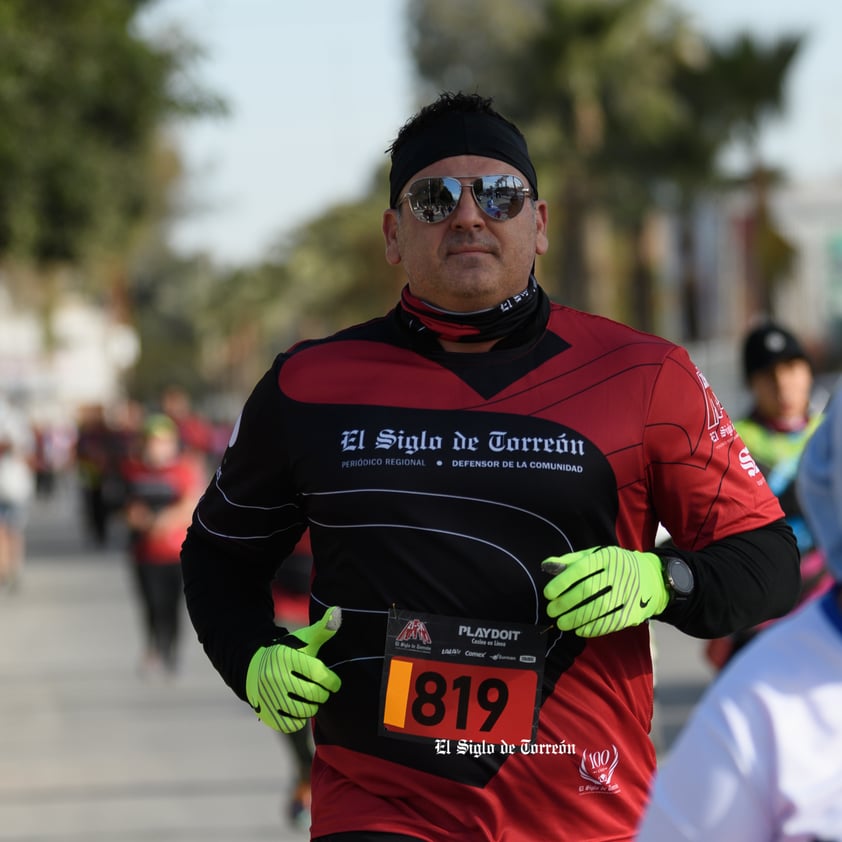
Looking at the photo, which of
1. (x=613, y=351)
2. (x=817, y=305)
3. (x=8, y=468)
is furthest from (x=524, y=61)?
(x=613, y=351)

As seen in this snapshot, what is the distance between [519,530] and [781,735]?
1263 millimetres

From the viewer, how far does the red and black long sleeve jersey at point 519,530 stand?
3145 mm

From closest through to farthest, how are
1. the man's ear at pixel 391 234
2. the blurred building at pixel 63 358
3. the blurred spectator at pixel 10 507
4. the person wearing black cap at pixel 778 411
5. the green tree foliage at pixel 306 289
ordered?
the man's ear at pixel 391 234, the person wearing black cap at pixel 778 411, the blurred spectator at pixel 10 507, the green tree foliage at pixel 306 289, the blurred building at pixel 63 358

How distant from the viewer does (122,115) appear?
2061 cm

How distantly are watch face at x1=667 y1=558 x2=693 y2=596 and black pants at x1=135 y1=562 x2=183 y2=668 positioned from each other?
9.02 meters

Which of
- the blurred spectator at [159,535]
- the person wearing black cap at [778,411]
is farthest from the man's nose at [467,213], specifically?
the blurred spectator at [159,535]

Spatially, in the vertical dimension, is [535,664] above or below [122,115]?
below

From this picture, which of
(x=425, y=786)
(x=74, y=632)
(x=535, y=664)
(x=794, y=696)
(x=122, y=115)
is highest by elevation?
(x=122, y=115)

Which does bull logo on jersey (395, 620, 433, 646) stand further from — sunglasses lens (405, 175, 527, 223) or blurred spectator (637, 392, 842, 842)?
blurred spectator (637, 392, 842, 842)

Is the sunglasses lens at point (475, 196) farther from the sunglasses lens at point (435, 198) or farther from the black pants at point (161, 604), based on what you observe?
the black pants at point (161, 604)

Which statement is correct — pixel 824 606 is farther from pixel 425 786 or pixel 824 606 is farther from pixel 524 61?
pixel 524 61

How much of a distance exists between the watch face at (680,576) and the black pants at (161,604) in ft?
29.6

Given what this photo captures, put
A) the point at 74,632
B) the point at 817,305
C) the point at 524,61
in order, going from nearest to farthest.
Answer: the point at 74,632
the point at 524,61
the point at 817,305

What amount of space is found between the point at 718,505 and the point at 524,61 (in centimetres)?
3408
